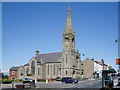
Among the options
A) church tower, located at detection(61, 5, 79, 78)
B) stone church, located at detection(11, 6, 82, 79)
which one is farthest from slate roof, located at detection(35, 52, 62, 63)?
church tower, located at detection(61, 5, 79, 78)

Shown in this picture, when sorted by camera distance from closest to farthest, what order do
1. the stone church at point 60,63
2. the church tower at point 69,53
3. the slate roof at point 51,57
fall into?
1. the church tower at point 69,53
2. the stone church at point 60,63
3. the slate roof at point 51,57

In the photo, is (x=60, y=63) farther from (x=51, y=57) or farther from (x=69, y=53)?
(x=51, y=57)

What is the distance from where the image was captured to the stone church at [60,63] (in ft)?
225

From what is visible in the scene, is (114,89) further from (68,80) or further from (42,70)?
(42,70)

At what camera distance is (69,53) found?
68812mm

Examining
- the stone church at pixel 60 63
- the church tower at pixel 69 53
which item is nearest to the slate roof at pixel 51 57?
the stone church at pixel 60 63

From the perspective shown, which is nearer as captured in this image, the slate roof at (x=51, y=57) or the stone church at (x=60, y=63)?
the stone church at (x=60, y=63)

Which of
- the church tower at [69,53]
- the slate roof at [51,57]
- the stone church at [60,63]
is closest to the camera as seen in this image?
the church tower at [69,53]

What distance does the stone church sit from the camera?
68.4m

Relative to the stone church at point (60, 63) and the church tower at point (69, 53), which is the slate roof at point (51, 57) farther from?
the church tower at point (69, 53)

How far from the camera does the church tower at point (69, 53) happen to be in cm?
6750

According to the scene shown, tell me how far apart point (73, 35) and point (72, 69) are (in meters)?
13.3

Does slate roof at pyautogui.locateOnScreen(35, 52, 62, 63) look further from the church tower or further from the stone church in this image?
the church tower

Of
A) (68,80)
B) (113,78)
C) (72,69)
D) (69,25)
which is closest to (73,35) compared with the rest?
(69,25)
